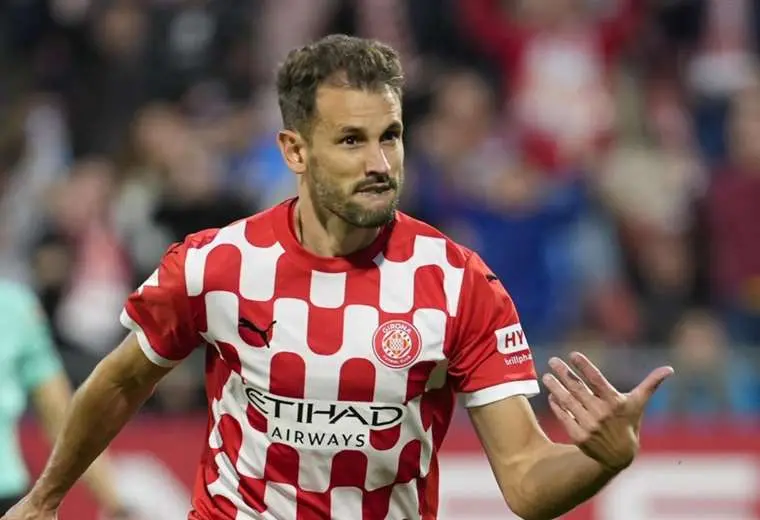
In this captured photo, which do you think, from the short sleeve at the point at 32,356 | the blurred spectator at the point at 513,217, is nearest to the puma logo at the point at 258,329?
the short sleeve at the point at 32,356

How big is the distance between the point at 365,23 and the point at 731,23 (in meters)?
2.50

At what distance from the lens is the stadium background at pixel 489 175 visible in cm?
947

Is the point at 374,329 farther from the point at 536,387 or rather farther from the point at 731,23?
the point at 731,23

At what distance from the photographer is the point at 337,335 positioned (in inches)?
197

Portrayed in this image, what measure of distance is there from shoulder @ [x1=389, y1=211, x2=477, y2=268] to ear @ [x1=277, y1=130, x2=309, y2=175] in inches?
12.8

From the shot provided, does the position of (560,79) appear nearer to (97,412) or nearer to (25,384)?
(25,384)

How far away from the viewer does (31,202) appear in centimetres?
1120

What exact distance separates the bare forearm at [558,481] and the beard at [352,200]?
29.5 inches

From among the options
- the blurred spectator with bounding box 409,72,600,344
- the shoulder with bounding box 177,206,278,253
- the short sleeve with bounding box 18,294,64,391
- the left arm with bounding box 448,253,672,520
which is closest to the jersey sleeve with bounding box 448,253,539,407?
the left arm with bounding box 448,253,672,520

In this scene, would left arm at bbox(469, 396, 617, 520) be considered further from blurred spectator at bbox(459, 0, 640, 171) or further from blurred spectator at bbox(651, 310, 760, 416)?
blurred spectator at bbox(459, 0, 640, 171)

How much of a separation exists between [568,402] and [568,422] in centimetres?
5

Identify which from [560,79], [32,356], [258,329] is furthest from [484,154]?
[258,329]

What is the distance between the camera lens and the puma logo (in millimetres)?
5031

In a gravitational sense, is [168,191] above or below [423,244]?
below
